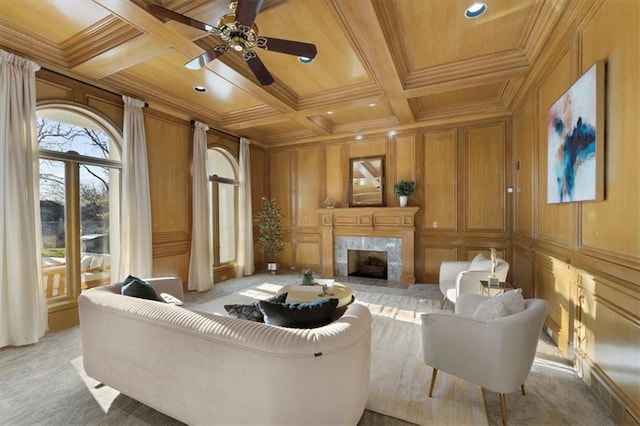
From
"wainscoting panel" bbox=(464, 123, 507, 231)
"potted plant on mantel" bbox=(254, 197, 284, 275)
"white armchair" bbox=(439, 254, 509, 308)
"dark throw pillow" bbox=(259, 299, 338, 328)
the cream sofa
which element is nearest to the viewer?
the cream sofa

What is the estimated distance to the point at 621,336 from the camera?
183 centimetres

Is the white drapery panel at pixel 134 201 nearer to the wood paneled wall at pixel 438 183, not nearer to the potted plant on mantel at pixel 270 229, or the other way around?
the potted plant on mantel at pixel 270 229

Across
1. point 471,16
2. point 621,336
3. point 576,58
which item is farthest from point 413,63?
point 621,336

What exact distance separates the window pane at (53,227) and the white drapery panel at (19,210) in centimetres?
30

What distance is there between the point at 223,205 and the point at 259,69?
387cm

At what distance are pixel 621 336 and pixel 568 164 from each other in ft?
4.57

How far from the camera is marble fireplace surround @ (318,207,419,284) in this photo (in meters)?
5.32

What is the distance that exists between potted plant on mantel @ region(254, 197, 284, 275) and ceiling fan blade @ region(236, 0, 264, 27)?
461cm

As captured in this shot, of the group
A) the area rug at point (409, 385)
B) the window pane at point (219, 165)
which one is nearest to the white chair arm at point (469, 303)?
the area rug at point (409, 385)

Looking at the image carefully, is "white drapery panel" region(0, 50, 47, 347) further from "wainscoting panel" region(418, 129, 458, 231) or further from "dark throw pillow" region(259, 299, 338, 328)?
"wainscoting panel" region(418, 129, 458, 231)

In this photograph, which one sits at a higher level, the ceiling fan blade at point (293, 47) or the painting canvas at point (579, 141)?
the ceiling fan blade at point (293, 47)

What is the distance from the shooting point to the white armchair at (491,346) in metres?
1.71

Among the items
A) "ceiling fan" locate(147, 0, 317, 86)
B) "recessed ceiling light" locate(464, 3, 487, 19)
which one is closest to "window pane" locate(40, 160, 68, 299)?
"ceiling fan" locate(147, 0, 317, 86)

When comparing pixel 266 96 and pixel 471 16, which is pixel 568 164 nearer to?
pixel 471 16
